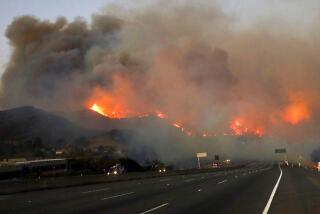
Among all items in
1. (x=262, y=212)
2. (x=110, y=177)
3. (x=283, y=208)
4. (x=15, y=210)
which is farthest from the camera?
(x=110, y=177)

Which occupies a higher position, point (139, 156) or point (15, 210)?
point (139, 156)

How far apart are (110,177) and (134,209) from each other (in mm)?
34693

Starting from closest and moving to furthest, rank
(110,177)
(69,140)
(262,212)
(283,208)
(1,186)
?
(262,212)
(283,208)
(1,186)
(110,177)
(69,140)

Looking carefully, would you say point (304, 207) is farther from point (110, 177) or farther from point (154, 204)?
point (110, 177)

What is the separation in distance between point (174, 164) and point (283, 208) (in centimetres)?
14324

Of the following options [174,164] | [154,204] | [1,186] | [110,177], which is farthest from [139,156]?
[154,204]

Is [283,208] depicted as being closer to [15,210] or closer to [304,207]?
[304,207]

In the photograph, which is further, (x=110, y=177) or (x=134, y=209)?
(x=110, y=177)

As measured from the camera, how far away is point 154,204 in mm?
20312

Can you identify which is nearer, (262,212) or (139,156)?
(262,212)

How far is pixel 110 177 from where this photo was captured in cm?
5259

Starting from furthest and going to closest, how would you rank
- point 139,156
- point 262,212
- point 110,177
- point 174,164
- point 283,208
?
1. point 174,164
2. point 139,156
3. point 110,177
4. point 283,208
5. point 262,212

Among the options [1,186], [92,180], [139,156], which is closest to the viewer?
[1,186]

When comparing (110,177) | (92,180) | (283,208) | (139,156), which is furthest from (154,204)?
(139,156)
